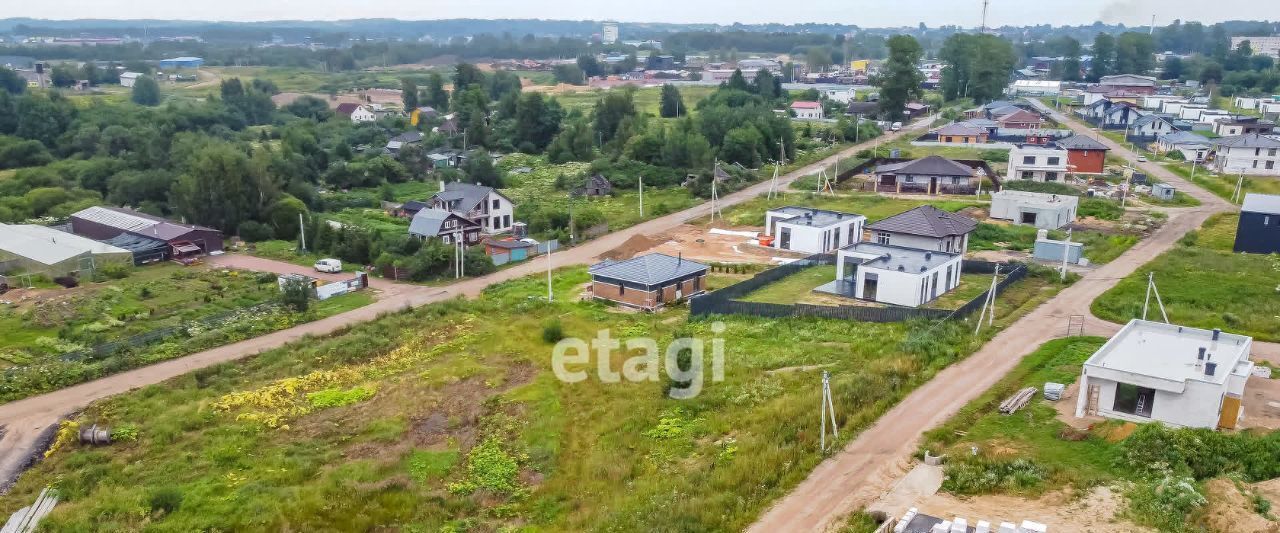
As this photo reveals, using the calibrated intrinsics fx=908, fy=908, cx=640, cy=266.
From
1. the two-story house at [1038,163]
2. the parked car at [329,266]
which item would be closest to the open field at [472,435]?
the parked car at [329,266]

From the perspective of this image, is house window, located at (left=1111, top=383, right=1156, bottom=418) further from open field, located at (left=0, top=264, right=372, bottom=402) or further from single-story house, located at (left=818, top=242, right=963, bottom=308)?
open field, located at (left=0, top=264, right=372, bottom=402)

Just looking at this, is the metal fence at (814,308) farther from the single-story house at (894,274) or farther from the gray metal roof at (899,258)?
the gray metal roof at (899,258)

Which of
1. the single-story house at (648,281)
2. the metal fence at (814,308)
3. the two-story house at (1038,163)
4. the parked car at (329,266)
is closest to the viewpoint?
the metal fence at (814,308)

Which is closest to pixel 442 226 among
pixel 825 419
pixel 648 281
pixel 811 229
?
pixel 648 281

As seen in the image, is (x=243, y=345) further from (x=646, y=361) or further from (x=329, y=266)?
(x=646, y=361)

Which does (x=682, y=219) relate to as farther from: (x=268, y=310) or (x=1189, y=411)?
(x=1189, y=411)

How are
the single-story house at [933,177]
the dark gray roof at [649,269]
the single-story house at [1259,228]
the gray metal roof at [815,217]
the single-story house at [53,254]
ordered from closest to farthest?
the dark gray roof at [649,269], the single-story house at [53,254], the single-story house at [1259,228], the gray metal roof at [815,217], the single-story house at [933,177]

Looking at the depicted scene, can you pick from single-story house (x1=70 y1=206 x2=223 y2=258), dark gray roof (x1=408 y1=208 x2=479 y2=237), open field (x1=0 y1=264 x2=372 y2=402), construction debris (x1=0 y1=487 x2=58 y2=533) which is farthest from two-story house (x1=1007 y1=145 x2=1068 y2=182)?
construction debris (x1=0 y1=487 x2=58 y2=533)
